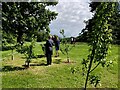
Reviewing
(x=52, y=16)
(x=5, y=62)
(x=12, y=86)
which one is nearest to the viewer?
(x=12, y=86)

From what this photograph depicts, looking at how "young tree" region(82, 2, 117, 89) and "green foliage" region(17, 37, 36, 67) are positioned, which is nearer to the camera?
"young tree" region(82, 2, 117, 89)

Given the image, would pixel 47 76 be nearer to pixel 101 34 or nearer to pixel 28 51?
pixel 28 51

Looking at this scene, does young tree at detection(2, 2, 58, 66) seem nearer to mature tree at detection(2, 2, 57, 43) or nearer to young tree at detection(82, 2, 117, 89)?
mature tree at detection(2, 2, 57, 43)

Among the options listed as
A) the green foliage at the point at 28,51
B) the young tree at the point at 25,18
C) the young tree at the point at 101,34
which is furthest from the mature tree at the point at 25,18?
the young tree at the point at 101,34

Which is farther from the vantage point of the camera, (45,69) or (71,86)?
(45,69)

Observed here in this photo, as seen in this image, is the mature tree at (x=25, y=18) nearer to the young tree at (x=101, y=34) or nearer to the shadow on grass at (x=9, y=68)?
the shadow on grass at (x=9, y=68)

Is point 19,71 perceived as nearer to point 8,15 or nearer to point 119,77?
point 119,77

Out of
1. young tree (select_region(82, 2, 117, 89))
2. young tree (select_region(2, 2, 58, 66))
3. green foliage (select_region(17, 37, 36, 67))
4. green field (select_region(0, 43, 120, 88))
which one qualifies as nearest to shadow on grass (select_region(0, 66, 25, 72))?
green field (select_region(0, 43, 120, 88))

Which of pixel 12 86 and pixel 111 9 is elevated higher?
pixel 111 9

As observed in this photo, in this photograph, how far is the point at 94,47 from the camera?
15.2m

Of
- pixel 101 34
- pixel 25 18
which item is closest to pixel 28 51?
pixel 101 34

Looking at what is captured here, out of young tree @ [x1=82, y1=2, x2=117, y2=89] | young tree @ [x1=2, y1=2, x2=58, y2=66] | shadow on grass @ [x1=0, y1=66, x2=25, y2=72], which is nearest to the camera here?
young tree @ [x1=82, y1=2, x2=117, y2=89]

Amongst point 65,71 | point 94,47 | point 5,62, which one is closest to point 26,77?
point 65,71

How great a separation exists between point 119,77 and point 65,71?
4.40 m
